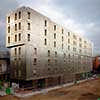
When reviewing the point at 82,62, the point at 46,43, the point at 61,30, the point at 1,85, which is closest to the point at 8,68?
the point at 1,85

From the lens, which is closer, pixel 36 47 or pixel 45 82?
pixel 36 47

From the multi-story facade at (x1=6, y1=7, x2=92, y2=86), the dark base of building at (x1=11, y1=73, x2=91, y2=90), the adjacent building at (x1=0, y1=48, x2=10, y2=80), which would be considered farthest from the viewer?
the adjacent building at (x1=0, y1=48, x2=10, y2=80)

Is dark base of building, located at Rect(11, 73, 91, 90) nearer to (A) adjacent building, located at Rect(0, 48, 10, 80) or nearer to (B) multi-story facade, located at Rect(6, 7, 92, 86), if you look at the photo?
(B) multi-story facade, located at Rect(6, 7, 92, 86)

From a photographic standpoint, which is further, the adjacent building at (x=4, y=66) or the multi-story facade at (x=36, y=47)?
the adjacent building at (x=4, y=66)

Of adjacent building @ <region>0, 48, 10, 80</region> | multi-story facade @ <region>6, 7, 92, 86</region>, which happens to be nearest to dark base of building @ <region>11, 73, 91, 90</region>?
multi-story facade @ <region>6, 7, 92, 86</region>

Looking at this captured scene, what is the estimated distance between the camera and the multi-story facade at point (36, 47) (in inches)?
1607

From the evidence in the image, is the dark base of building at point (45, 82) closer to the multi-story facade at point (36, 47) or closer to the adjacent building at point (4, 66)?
the multi-story facade at point (36, 47)

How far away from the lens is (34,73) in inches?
1665

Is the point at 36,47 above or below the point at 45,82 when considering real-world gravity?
above

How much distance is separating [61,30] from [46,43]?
37.9 ft

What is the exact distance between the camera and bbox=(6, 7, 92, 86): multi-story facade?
40812 millimetres

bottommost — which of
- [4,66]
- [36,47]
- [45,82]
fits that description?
[45,82]

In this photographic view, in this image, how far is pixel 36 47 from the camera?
43531mm

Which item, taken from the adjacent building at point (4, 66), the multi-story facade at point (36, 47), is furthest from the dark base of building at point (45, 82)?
the adjacent building at point (4, 66)
